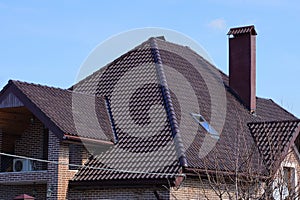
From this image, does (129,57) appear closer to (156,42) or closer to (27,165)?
(156,42)

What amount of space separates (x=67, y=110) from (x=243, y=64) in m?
8.05

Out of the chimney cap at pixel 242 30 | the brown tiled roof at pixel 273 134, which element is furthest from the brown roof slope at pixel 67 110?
the chimney cap at pixel 242 30

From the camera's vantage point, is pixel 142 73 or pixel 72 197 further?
pixel 142 73

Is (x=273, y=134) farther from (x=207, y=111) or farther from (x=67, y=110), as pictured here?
(x=67, y=110)

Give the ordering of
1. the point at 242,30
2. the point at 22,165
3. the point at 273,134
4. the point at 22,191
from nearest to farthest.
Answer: the point at 22,165 < the point at 22,191 < the point at 273,134 < the point at 242,30

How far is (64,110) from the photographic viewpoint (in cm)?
2139

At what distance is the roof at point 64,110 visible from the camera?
66.9 feet

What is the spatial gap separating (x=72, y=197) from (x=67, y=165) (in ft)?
3.03

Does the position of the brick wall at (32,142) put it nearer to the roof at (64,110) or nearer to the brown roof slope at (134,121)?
the roof at (64,110)

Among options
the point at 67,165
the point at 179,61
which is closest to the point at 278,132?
the point at 179,61

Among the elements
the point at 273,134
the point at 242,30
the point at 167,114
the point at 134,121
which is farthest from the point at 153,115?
the point at 242,30

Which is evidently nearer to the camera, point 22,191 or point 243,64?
point 22,191

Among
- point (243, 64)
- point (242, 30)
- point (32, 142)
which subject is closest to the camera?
point (32, 142)

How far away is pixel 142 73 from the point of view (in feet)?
78.2
